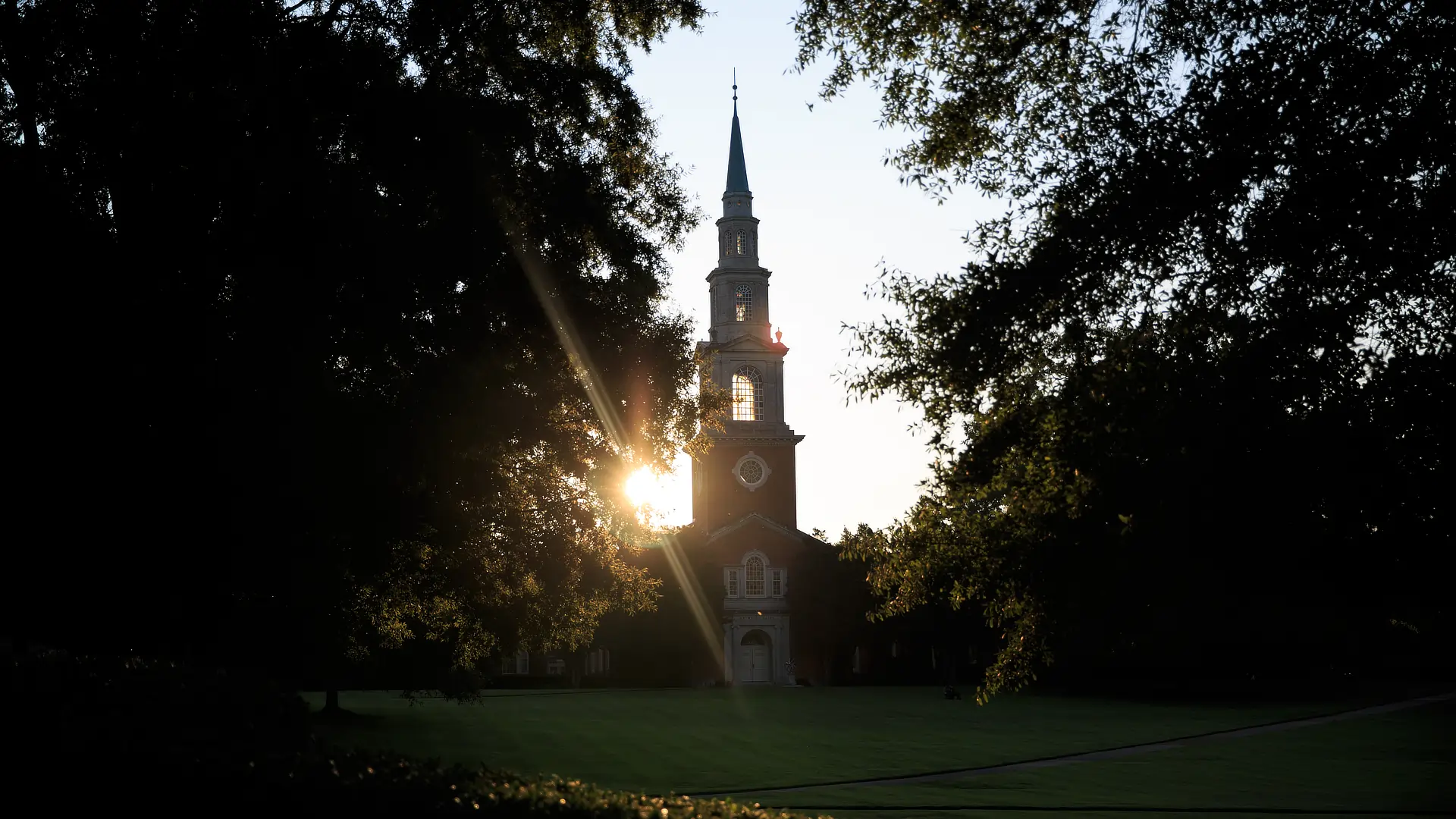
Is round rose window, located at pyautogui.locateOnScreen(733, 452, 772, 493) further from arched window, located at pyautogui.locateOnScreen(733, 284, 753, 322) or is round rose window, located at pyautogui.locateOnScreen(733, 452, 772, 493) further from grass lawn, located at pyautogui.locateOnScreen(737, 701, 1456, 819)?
grass lawn, located at pyautogui.locateOnScreen(737, 701, 1456, 819)

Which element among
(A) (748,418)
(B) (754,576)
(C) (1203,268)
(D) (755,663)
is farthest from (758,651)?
(C) (1203,268)

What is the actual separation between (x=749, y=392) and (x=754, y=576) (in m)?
11.8

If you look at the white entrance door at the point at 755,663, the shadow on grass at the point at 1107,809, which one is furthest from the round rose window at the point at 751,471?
the shadow on grass at the point at 1107,809

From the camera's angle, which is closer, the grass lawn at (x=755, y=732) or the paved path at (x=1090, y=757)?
the paved path at (x=1090, y=757)

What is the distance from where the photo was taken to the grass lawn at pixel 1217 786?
2077cm

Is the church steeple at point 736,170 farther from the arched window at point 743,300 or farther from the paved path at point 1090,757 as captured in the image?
the paved path at point 1090,757

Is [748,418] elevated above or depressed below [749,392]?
below

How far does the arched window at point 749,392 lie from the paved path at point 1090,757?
42005 millimetres

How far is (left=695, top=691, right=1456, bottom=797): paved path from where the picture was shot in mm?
23562

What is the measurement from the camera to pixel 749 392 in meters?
85.8

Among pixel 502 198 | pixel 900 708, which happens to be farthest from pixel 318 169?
pixel 900 708

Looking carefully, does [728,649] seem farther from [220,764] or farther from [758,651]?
[220,764]

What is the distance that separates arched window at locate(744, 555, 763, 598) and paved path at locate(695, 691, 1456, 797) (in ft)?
126

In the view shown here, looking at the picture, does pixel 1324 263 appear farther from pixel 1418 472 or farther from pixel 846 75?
pixel 846 75
